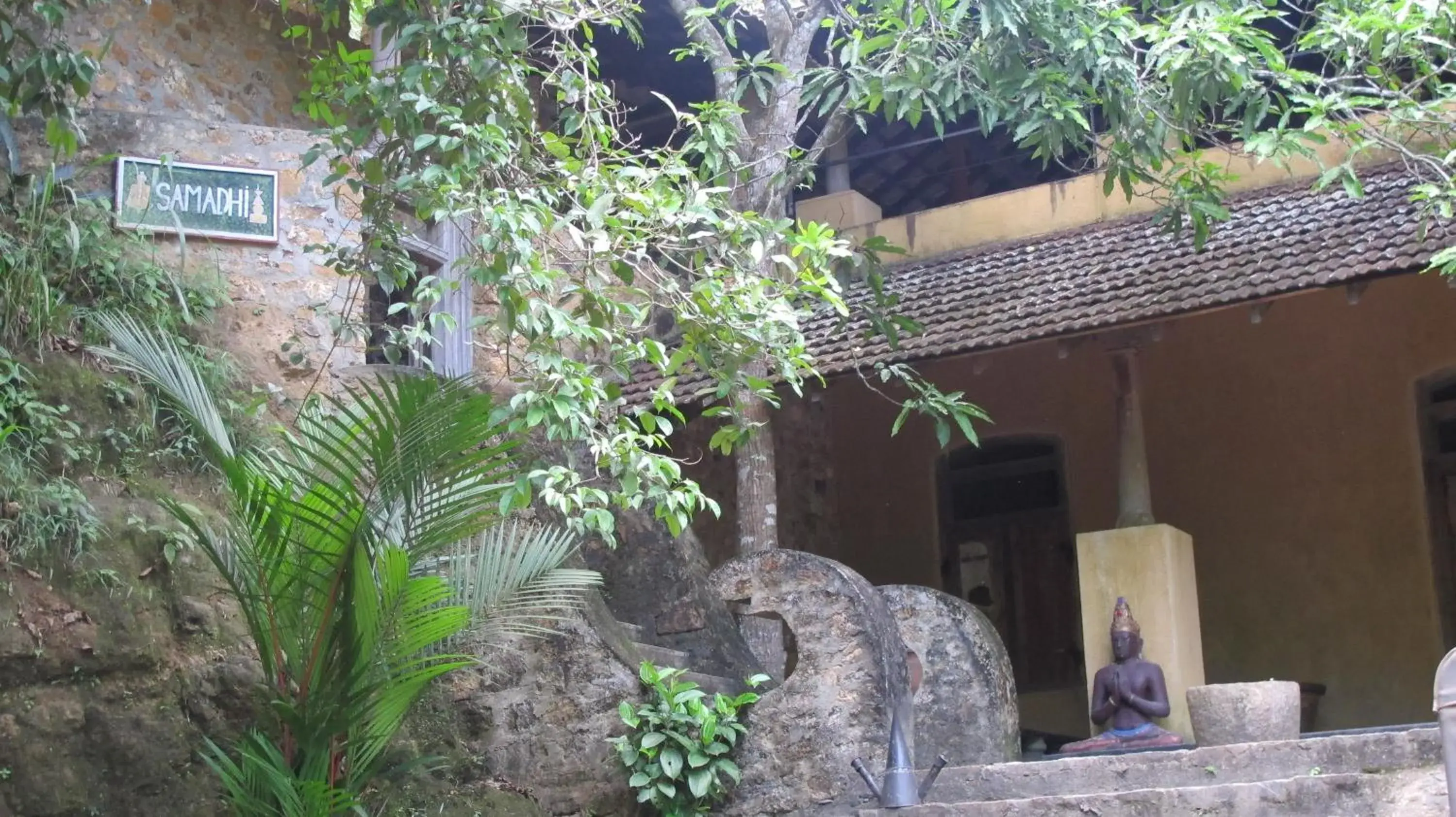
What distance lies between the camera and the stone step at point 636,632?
6797 millimetres

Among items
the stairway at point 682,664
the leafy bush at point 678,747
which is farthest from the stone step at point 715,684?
the leafy bush at point 678,747

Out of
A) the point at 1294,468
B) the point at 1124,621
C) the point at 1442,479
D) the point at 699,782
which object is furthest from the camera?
the point at 1294,468

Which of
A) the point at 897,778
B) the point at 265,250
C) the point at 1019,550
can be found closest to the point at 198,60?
the point at 265,250

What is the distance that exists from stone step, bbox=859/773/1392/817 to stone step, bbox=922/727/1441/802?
0.41 feet

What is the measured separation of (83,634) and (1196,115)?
5.24m

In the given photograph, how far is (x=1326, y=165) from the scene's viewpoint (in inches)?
393

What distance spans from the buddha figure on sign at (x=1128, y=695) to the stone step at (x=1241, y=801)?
2059 millimetres

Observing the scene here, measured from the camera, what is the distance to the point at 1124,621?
8195 millimetres

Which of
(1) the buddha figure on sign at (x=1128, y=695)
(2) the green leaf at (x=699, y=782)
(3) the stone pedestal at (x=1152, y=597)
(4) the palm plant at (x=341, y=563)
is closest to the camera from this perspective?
(4) the palm plant at (x=341, y=563)

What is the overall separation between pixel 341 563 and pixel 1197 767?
10.8 feet

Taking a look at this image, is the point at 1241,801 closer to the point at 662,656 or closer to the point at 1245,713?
the point at 1245,713

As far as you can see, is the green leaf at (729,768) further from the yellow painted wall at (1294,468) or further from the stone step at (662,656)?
the yellow painted wall at (1294,468)

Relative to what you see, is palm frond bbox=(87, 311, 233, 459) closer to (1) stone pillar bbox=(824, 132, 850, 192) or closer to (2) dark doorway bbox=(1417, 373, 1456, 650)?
(1) stone pillar bbox=(824, 132, 850, 192)

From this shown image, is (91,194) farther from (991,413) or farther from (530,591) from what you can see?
(991,413)
